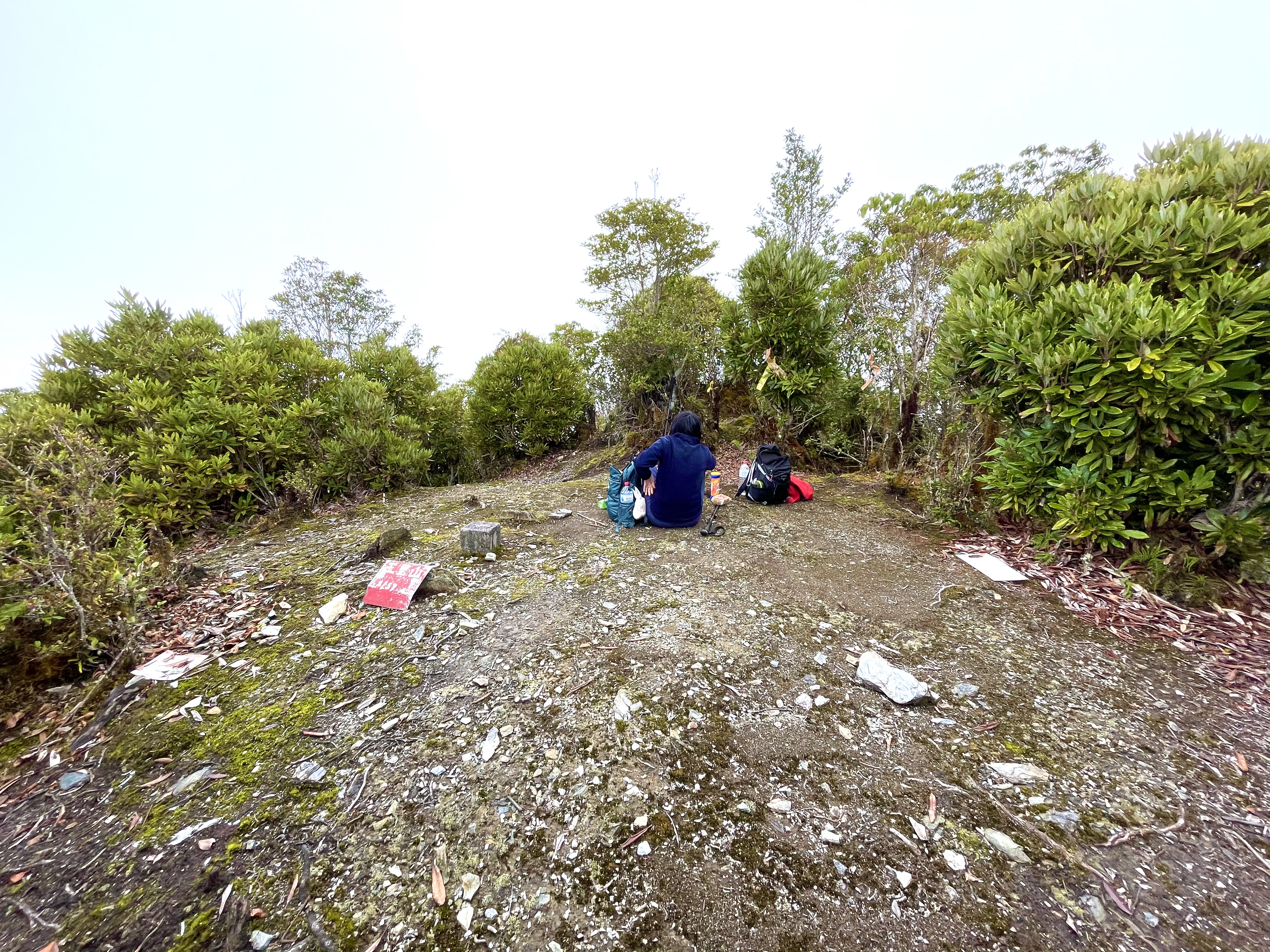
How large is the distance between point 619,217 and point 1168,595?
1137 cm

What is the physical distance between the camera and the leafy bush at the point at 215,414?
5059mm

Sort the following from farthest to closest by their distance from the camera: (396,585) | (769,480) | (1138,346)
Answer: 1. (769,480)
2. (396,585)
3. (1138,346)

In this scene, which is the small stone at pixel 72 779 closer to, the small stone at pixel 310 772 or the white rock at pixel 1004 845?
the small stone at pixel 310 772

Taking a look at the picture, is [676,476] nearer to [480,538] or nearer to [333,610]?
[480,538]

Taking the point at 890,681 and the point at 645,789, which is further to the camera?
the point at 890,681

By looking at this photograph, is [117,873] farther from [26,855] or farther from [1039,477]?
[1039,477]

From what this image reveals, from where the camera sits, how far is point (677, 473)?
202 inches

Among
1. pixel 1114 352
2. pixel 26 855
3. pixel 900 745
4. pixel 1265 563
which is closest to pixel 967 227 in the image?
pixel 1114 352

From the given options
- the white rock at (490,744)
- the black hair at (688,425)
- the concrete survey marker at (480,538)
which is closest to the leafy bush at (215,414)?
the concrete survey marker at (480,538)

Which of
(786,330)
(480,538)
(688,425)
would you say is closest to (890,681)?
(688,425)

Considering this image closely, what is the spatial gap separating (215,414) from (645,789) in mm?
6673

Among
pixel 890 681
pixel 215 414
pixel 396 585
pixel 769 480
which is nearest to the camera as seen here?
pixel 890 681

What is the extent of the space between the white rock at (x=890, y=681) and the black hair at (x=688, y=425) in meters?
2.93

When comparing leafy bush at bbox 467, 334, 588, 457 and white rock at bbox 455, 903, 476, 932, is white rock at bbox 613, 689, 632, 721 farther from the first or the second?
leafy bush at bbox 467, 334, 588, 457
